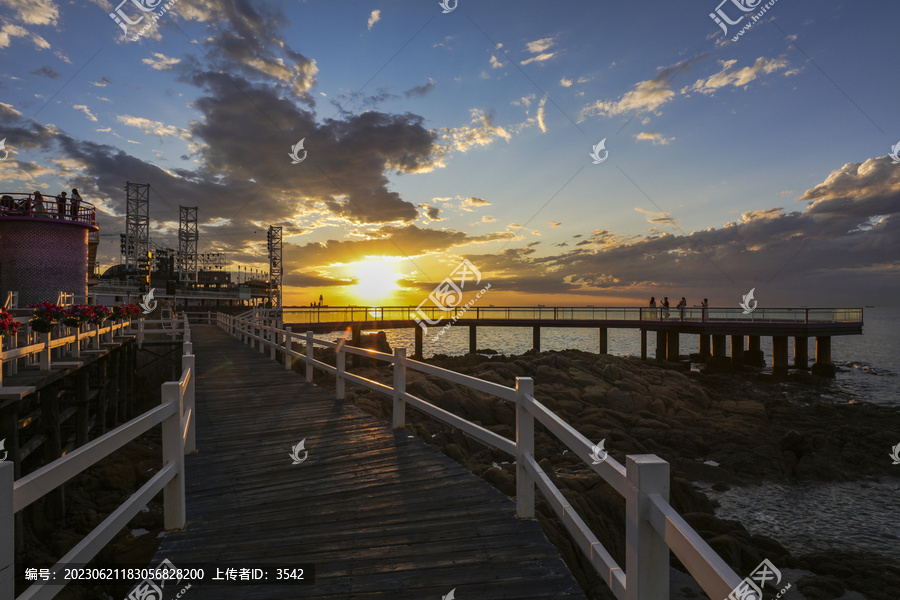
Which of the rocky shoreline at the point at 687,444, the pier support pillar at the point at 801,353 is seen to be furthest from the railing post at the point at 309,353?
the pier support pillar at the point at 801,353

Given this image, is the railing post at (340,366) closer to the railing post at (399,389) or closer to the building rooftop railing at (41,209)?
the railing post at (399,389)

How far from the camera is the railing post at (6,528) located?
202 cm

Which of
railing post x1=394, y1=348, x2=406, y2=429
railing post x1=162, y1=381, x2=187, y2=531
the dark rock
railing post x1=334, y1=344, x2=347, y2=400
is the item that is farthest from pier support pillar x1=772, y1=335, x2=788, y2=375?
railing post x1=162, y1=381, x2=187, y2=531

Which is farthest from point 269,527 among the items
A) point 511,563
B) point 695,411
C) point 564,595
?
point 695,411

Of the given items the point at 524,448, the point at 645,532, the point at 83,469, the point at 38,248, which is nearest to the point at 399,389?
the point at 524,448

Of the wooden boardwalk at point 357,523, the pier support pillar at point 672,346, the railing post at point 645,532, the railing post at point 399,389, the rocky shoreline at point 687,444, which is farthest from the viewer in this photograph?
the pier support pillar at point 672,346

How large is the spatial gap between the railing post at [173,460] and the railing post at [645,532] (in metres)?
3.91

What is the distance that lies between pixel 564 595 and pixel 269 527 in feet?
8.73

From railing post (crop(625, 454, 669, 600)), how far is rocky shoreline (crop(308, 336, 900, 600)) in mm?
4996

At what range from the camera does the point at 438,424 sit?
1702cm

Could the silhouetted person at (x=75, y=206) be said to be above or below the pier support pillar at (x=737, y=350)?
above

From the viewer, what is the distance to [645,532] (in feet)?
7.47

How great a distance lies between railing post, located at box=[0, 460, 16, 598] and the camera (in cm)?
202

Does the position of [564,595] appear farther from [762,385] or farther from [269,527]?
[762,385]
